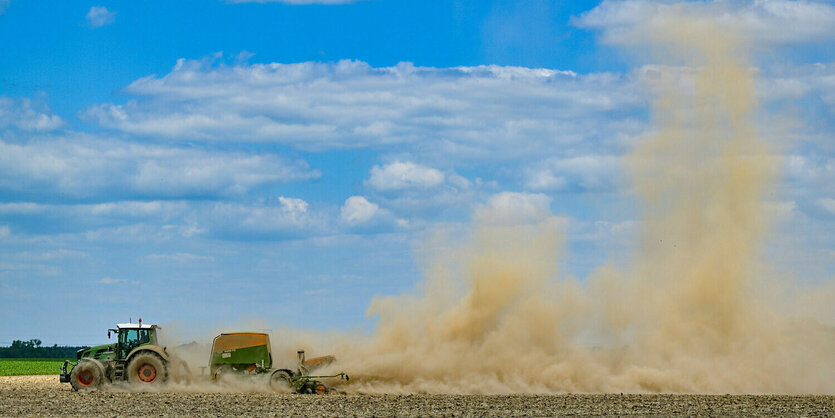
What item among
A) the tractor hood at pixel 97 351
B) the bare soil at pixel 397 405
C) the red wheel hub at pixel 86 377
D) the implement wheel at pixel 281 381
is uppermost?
the tractor hood at pixel 97 351

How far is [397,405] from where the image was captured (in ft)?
132

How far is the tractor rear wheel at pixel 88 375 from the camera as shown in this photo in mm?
47719

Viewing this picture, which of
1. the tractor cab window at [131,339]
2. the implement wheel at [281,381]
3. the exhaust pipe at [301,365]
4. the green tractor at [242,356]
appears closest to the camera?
the implement wheel at [281,381]

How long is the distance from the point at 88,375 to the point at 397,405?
16.8m

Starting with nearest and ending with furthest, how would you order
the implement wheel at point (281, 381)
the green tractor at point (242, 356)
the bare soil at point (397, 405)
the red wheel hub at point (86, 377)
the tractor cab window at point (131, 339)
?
1. the bare soil at point (397, 405)
2. the implement wheel at point (281, 381)
3. the green tractor at point (242, 356)
4. the red wheel hub at point (86, 377)
5. the tractor cab window at point (131, 339)

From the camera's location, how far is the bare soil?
123 feet

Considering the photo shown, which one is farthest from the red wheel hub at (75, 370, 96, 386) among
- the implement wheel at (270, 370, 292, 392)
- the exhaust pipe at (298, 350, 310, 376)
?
the exhaust pipe at (298, 350, 310, 376)

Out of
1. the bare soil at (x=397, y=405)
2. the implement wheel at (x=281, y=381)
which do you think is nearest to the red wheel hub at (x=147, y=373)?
the bare soil at (x=397, y=405)

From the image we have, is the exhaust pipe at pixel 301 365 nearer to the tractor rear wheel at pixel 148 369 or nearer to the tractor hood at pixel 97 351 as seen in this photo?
the tractor rear wheel at pixel 148 369

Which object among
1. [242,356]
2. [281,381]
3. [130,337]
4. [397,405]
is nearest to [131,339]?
[130,337]

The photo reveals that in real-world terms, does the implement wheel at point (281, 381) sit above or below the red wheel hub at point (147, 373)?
below

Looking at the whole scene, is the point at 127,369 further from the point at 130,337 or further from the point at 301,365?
the point at 301,365

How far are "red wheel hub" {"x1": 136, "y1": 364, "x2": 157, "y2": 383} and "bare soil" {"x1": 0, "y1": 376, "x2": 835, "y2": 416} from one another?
1253mm

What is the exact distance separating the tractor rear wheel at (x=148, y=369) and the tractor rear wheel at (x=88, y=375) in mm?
1666
